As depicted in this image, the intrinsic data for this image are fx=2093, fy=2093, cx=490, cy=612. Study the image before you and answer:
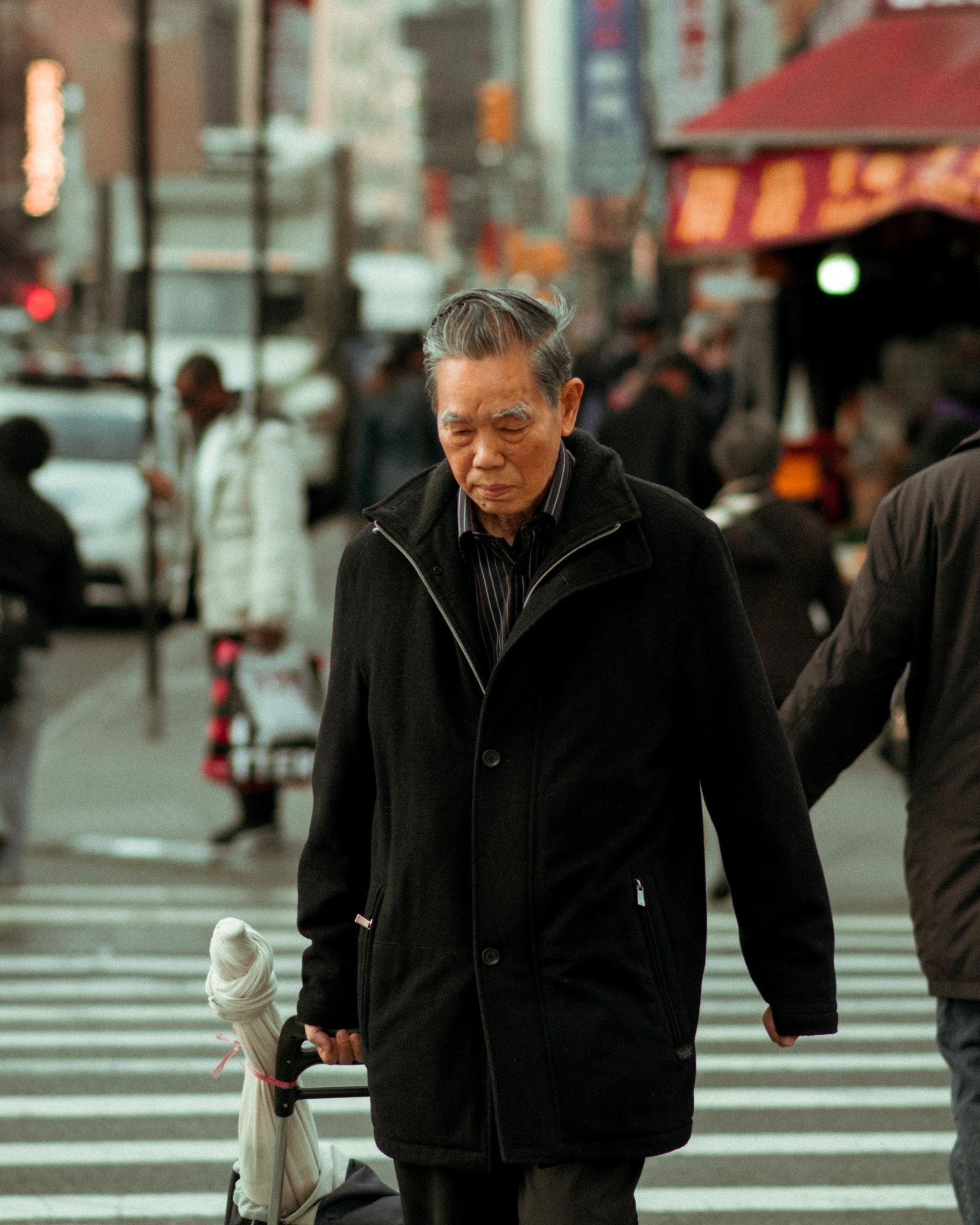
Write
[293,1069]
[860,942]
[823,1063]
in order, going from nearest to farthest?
[293,1069], [823,1063], [860,942]

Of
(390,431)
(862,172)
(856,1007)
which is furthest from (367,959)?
(390,431)

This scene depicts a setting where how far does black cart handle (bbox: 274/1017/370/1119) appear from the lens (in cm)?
367

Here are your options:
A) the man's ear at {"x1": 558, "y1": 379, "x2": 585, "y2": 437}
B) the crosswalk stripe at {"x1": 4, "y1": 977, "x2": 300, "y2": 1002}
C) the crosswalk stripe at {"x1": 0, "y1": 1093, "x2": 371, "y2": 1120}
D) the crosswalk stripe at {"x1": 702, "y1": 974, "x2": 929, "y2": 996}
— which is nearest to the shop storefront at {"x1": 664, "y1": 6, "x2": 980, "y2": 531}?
the crosswalk stripe at {"x1": 702, "y1": 974, "x2": 929, "y2": 996}

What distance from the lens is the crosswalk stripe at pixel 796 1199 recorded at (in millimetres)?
5086

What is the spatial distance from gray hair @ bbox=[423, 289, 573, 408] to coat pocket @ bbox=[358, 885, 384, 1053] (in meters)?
0.80

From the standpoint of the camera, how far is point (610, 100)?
33.2 meters

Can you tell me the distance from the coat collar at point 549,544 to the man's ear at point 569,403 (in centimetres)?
5

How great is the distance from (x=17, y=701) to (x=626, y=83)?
26.3 metres

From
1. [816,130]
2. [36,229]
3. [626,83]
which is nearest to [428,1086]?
[816,130]

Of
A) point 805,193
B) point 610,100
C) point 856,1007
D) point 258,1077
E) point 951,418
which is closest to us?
point 258,1077

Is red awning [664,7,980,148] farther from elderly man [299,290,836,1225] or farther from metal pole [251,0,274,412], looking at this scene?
elderly man [299,290,836,1225]

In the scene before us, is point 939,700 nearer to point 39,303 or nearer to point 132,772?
point 132,772

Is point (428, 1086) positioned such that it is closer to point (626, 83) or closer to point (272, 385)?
point (272, 385)

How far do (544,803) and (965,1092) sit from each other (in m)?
1.24
